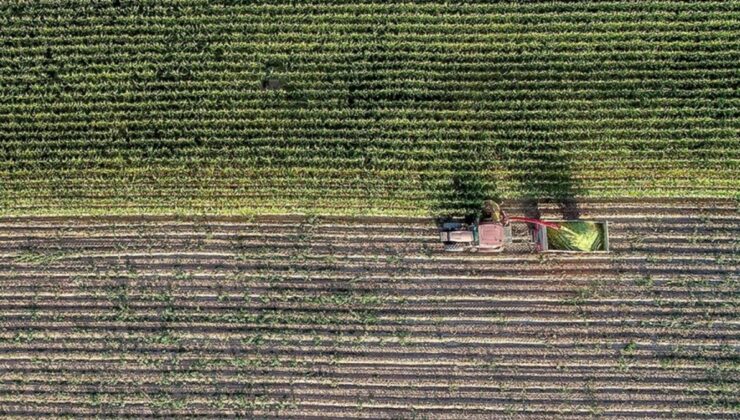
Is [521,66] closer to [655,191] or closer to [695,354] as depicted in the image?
[655,191]

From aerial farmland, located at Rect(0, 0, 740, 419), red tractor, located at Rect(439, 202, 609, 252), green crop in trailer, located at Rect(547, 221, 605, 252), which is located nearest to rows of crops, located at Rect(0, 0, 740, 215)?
aerial farmland, located at Rect(0, 0, 740, 419)

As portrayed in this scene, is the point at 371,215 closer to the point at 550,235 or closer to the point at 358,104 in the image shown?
the point at 358,104

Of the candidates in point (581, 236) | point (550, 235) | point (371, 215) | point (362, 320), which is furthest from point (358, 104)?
point (581, 236)

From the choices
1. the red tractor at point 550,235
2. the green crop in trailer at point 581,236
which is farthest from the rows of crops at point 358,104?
the green crop in trailer at point 581,236

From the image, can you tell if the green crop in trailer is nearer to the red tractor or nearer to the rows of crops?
the red tractor

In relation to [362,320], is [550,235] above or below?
above
